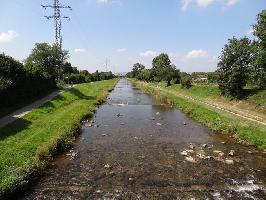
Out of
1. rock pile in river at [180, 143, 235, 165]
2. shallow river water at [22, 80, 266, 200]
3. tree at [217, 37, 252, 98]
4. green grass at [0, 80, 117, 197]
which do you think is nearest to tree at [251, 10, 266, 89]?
tree at [217, 37, 252, 98]

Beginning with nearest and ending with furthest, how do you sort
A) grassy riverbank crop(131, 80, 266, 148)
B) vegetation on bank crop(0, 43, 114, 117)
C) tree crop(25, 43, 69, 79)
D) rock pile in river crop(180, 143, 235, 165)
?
rock pile in river crop(180, 143, 235, 165)
grassy riverbank crop(131, 80, 266, 148)
vegetation on bank crop(0, 43, 114, 117)
tree crop(25, 43, 69, 79)

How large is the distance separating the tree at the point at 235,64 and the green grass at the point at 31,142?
24.6 metres

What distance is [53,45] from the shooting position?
8200 cm

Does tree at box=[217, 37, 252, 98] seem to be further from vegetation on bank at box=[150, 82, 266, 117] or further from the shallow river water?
the shallow river water

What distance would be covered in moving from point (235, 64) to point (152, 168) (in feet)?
113

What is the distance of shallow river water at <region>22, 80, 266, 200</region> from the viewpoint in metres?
17.2

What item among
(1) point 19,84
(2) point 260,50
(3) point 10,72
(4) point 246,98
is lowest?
(4) point 246,98

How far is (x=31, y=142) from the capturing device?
77.9 ft

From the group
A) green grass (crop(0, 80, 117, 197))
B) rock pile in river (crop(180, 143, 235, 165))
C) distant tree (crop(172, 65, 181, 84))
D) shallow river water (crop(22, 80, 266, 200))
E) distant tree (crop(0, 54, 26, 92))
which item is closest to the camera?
shallow river water (crop(22, 80, 266, 200))

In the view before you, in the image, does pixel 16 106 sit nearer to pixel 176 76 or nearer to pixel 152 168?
pixel 152 168

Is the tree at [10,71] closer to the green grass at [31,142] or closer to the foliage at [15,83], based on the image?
the foliage at [15,83]

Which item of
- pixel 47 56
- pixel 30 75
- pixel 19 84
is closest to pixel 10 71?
pixel 19 84

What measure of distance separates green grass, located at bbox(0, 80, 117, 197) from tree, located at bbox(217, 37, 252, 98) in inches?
968

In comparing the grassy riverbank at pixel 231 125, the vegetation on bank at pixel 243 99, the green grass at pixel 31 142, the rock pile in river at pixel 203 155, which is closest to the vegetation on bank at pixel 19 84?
the green grass at pixel 31 142
